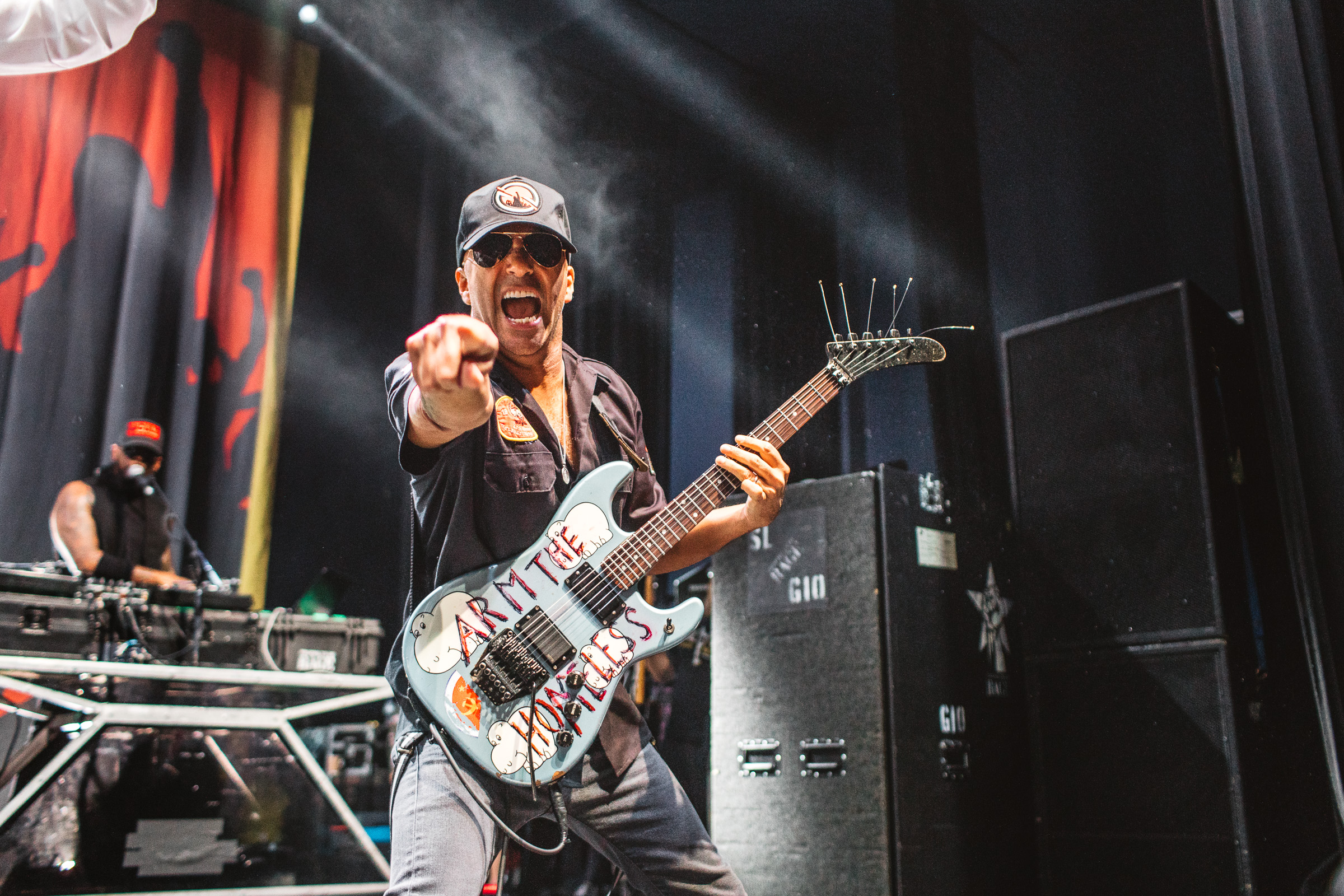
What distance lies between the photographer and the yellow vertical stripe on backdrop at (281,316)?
7.20 meters

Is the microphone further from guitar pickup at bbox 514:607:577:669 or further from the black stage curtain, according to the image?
the black stage curtain

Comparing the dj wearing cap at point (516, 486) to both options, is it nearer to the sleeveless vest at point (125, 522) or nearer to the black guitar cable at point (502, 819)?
the black guitar cable at point (502, 819)

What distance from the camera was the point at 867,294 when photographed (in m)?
4.59

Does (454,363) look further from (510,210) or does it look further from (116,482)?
(116,482)

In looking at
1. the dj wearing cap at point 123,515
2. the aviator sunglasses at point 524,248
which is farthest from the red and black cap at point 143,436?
the aviator sunglasses at point 524,248

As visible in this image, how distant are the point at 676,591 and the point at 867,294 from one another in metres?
1.68

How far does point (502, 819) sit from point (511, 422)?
692 millimetres

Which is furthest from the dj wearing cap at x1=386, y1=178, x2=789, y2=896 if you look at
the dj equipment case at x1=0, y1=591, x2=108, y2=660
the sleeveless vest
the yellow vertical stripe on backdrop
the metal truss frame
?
the yellow vertical stripe on backdrop

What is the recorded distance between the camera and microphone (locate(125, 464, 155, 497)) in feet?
18.7

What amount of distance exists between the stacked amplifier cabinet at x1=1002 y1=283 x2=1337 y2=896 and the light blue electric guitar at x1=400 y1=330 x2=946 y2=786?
1.74 m

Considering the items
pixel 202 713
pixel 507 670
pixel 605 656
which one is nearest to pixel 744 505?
pixel 605 656

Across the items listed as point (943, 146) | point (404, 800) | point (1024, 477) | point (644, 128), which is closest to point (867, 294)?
point (943, 146)

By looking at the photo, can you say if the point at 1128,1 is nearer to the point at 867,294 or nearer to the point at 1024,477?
the point at 867,294

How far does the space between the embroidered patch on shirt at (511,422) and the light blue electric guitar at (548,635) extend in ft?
0.45
